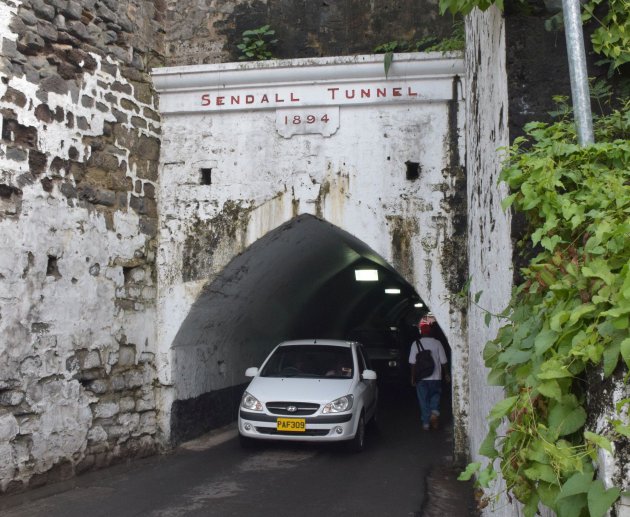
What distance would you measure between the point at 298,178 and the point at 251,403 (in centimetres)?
286

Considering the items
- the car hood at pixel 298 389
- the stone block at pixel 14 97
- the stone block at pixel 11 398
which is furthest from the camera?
the car hood at pixel 298 389

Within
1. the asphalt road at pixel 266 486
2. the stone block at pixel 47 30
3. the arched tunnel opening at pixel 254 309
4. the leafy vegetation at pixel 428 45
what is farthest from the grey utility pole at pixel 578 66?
the stone block at pixel 47 30

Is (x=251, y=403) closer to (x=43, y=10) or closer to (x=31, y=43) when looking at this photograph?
(x=31, y=43)

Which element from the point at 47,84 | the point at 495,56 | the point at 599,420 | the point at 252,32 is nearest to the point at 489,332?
the point at 495,56

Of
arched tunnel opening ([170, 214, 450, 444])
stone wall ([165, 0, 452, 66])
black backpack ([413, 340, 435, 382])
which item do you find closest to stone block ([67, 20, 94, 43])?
stone wall ([165, 0, 452, 66])

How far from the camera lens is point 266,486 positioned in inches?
265

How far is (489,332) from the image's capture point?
4.82 meters

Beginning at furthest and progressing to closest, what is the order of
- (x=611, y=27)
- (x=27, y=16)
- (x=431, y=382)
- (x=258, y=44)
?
(x=431, y=382) < (x=258, y=44) < (x=27, y=16) < (x=611, y=27)

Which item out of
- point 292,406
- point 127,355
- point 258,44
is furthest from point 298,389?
point 258,44

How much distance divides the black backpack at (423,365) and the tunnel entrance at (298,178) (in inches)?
57.1

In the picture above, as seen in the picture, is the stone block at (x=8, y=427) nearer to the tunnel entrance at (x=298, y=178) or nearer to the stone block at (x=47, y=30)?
the tunnel entrance at (x=298, y=178)

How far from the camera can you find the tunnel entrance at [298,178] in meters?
8.29

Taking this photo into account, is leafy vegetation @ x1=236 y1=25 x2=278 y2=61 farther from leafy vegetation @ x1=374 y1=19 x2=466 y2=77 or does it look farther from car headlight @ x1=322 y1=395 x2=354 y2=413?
car headlight @ x1=322 y1=395 x2=354 y2=413

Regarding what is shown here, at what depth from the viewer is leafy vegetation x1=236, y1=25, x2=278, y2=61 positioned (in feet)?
29.3
